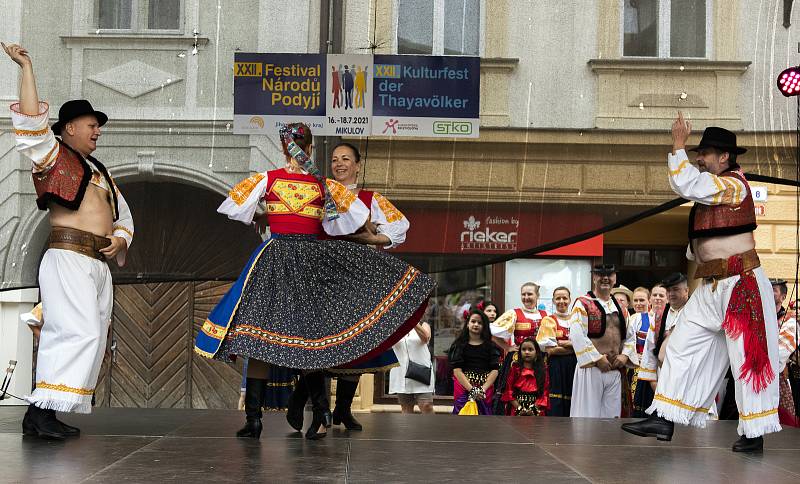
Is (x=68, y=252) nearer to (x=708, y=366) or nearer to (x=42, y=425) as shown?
(x=42, y=425)

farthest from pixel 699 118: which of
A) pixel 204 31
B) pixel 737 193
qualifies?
pixel 204 31

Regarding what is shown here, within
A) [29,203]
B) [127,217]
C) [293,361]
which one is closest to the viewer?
[293,361]

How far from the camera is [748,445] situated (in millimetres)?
5164

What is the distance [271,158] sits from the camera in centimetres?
703

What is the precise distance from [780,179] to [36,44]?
4.59 meters

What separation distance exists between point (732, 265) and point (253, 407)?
Answer: 227cm

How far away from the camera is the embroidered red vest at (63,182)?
5094mm

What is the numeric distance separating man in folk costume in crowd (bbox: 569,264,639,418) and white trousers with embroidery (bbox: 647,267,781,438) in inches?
124

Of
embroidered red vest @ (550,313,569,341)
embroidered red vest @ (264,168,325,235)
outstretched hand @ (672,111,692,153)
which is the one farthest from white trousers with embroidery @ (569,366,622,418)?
embroidered red vest @ (264,168,325,235)

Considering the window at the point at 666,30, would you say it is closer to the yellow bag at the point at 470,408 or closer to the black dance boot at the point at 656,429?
the black dance boot at the point at 656,429

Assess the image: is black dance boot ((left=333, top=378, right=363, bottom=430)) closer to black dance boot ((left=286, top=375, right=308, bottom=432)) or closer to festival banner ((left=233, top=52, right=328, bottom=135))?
black dance boot ((left=286, top=375, right=308, bottom=432))

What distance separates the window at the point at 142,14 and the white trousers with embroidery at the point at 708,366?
3.61 m

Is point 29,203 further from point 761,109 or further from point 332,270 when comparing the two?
point 761,109

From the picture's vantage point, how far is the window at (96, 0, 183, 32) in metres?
7.01
